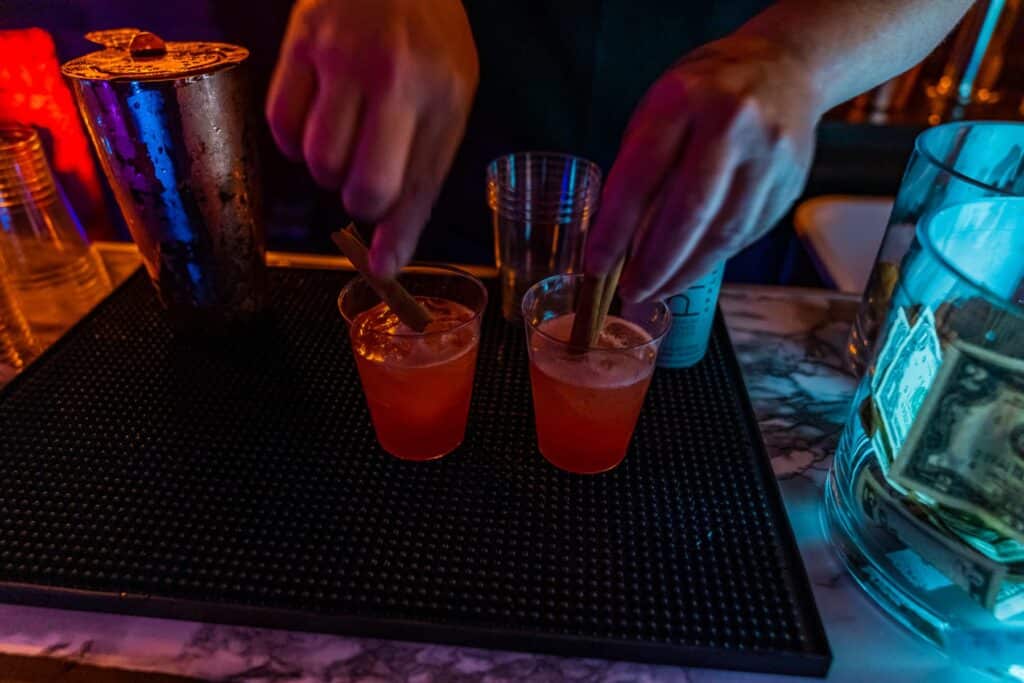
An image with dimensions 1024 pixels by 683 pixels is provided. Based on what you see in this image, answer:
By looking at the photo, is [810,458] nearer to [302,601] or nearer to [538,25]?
[302,601]

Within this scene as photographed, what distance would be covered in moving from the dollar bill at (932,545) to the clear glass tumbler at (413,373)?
1.35ft

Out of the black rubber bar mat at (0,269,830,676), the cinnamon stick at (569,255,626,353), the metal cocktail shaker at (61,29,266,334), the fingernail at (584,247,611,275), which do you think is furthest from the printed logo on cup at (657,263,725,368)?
the metal cocktail shaker at (61,29,266,334)

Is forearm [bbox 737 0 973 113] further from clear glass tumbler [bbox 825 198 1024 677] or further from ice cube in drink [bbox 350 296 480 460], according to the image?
ice cube in drink [bbox 350 296 480 460]

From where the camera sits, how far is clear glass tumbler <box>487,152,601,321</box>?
968 millimetres

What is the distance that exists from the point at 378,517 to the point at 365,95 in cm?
40

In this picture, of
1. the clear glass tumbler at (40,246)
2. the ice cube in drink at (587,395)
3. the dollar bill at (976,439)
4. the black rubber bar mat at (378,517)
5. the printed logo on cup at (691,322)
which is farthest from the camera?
the clear glass tumbler at (40,246)

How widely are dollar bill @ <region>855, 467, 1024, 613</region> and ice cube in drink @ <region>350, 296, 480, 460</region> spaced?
41 centimetres

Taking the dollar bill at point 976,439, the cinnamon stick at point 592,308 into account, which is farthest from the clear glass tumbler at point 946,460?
the cinnamon stick at point 592,308

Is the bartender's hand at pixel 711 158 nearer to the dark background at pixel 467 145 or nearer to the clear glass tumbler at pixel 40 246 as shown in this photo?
the dark background at pixel 467 145

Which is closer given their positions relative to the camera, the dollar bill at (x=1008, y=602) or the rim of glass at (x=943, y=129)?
the dollar bill at (x=1008, y=602)

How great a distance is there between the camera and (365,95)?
552 mm

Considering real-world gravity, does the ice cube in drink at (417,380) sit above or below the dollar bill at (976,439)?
below

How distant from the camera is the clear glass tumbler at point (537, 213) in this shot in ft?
3.18

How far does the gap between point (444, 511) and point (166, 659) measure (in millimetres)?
272
